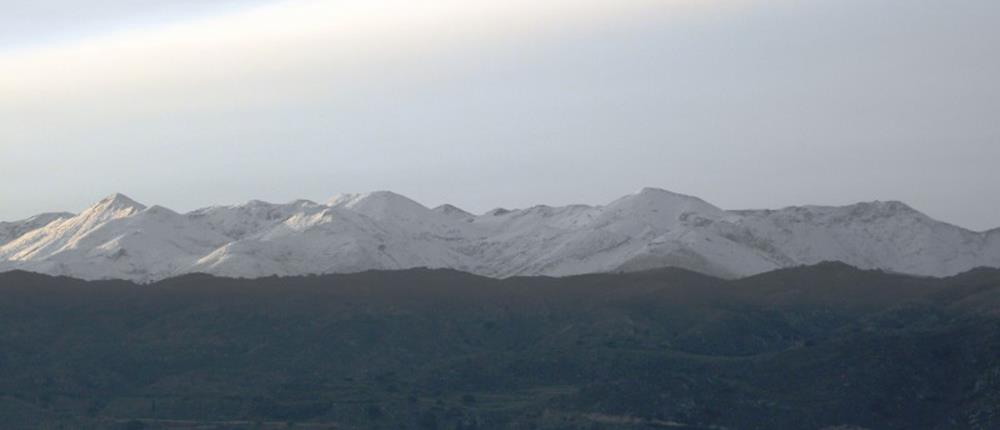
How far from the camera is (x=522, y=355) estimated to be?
174125 mm

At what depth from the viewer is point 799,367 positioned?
154 m

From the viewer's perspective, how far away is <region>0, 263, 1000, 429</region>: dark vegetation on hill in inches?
5837

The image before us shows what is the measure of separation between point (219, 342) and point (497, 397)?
33.8 meters

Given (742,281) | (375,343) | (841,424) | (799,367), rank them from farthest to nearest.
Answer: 1. (742,281)
2. (375,343)
3. (799,367)
4. (841,424)

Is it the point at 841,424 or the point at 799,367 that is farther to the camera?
the point at 799,367

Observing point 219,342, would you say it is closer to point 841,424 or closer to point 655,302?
point 655,302

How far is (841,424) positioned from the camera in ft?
469

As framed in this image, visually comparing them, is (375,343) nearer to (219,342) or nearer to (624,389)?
(219,342)

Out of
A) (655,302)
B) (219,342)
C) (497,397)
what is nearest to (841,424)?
(497,397)

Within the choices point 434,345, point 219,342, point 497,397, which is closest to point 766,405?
point 497,397

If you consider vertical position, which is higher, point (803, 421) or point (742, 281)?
point (742, 281)

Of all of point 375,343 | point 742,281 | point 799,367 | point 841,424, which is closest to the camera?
point 841,424

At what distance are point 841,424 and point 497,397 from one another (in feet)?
93.8

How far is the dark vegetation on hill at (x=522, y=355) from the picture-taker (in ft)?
486
